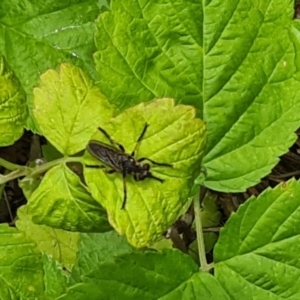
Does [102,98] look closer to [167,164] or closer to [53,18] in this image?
[167,164]

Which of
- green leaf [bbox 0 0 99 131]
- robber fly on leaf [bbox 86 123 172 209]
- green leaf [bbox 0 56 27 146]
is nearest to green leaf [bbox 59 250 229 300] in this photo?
robber fly on leaf [bbox 86 123 172 209]

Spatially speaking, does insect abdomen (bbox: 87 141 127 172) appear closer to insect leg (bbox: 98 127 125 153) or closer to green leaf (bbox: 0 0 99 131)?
insect leg (bbox: 98 127 125 153)

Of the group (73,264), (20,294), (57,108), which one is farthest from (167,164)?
(73,264)

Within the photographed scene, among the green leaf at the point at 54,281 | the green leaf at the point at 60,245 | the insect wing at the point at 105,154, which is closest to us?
the insect wing at the point at 105,154

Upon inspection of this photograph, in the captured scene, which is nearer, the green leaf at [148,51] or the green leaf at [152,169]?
the green leaf at [152,169]

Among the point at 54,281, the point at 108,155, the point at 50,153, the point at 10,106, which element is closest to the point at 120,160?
the point at 108,155

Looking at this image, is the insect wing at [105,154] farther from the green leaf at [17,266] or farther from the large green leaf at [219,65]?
the green leaf at [17,266]

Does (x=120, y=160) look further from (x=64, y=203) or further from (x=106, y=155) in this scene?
(x=64, y=203)

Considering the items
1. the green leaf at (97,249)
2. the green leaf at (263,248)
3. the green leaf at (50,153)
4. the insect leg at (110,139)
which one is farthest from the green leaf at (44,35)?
the green leaf at (263,248)
